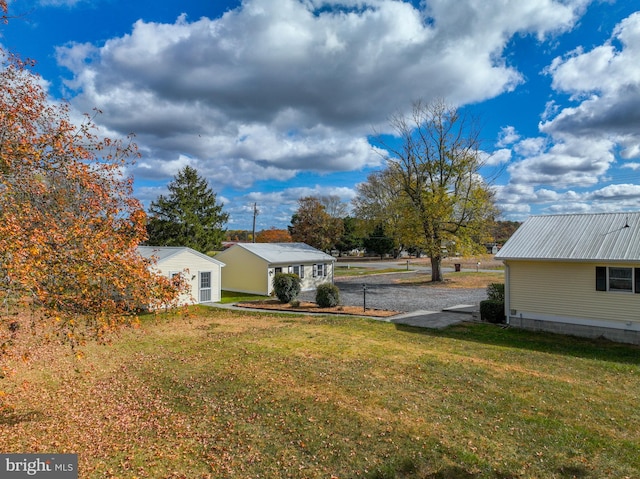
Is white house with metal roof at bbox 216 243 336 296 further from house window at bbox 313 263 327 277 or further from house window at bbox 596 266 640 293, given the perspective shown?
house window at bbox 596 266 640 293

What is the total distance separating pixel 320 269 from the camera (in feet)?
89.5

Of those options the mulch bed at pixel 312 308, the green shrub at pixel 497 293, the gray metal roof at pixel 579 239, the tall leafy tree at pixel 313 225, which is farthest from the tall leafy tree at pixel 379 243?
the gray metal roof at pixel 579 239

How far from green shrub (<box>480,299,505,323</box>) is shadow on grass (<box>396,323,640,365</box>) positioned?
0.57 m

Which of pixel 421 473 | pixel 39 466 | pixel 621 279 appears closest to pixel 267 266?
pixel 621 279

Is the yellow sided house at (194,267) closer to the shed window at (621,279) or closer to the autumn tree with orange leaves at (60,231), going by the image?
the autumn tree with orange leaves at (60,231)

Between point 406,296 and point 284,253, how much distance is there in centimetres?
884

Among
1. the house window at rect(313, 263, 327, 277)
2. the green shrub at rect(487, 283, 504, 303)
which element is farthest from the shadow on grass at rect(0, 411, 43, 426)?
the house window at rect(313, 263, 327, 277)

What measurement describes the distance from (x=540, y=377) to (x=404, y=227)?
21.2 metres

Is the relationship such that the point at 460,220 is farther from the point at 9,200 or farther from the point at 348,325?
the point at 9,200

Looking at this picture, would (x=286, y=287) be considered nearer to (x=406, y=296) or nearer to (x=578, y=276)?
(x=406, y=296)

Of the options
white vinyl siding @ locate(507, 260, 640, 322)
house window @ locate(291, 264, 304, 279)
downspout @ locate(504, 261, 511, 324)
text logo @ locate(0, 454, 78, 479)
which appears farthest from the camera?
house window @ locate(291, 264, 304, 279)

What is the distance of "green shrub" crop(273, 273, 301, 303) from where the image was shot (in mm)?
20086

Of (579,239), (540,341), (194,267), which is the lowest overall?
(540,341)

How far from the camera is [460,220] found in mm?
28344
